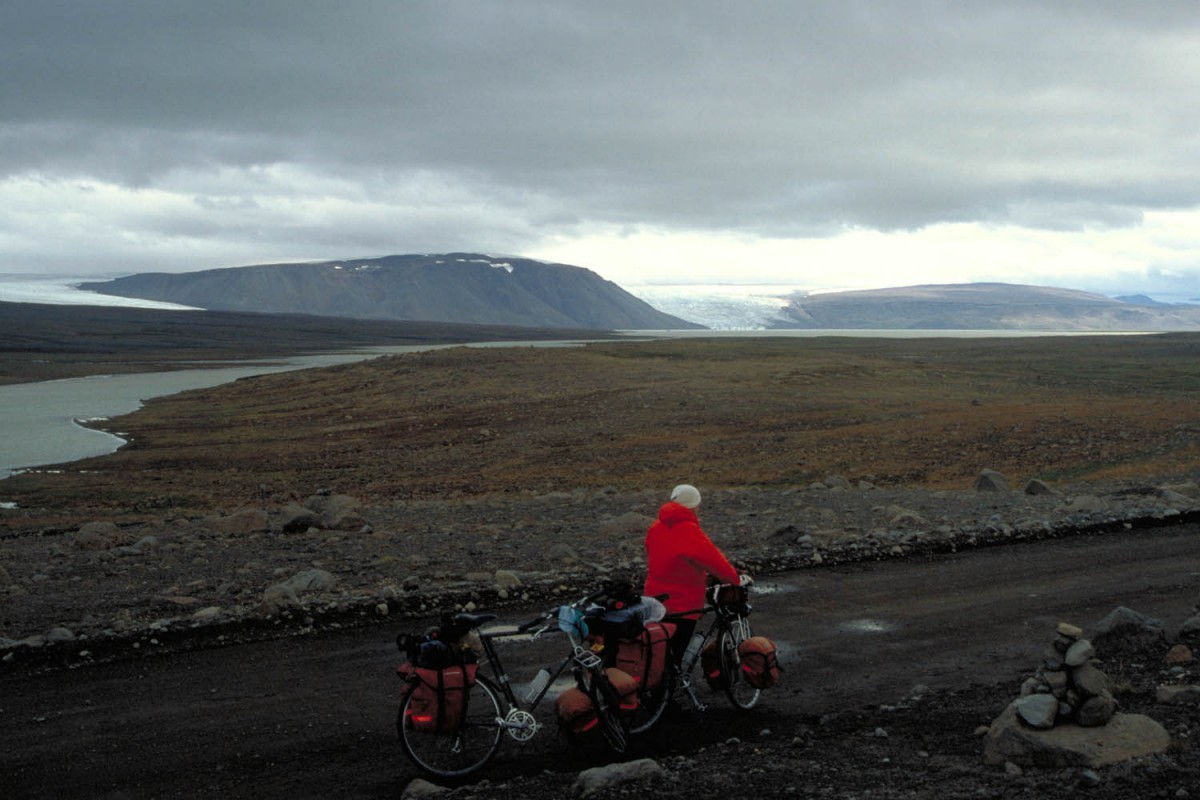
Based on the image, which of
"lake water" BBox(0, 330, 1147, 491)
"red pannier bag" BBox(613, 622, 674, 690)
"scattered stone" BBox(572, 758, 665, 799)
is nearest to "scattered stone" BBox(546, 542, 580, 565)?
"red pannier bag" BBox(613, 622, 674, 690)

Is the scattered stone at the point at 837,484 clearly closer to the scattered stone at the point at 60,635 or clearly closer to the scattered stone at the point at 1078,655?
the scattered stone at the point at 1078,655

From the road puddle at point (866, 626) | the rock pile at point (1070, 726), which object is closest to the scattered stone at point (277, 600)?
the road puddle at point (866, 626)

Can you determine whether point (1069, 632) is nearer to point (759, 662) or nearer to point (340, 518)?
point (759, 662)

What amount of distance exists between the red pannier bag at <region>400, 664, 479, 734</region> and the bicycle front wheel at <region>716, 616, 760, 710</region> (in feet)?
6.77

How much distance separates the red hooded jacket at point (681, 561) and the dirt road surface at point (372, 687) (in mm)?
937

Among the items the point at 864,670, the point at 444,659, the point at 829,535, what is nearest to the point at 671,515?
the point at 444,659

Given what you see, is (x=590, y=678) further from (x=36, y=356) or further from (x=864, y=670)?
(x=36, y=356)

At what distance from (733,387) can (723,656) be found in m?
37.3

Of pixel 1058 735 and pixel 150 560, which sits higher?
pixel 1058 735

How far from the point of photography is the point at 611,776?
593 centimetres

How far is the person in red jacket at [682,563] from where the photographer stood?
711 centimetres

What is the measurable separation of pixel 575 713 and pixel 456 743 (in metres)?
0.77

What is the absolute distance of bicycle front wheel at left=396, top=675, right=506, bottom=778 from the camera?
628 cm

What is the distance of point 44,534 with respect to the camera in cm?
1892
